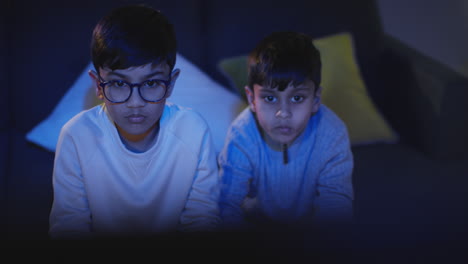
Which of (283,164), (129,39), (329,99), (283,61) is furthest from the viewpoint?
(329,99)

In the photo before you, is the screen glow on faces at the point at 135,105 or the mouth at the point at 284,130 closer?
the screen glow on faces at the point at 135,105

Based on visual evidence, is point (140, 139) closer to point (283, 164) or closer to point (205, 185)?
point (205, 185)

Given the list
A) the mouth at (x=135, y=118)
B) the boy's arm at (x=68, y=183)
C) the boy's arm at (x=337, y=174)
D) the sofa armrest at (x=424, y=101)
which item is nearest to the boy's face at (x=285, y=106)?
the boy's arm at (x=337, y=174)

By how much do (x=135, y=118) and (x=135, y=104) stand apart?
0.09 feet

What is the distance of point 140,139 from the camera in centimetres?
64

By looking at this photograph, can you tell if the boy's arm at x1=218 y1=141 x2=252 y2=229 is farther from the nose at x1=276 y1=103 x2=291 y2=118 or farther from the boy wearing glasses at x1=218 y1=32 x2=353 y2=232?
the nose at x1=276 y1=103 x2=291 y2=118

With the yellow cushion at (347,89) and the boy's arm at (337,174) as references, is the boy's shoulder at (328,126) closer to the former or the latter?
the boy's arm at (337,174)

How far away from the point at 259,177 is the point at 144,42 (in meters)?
0.35

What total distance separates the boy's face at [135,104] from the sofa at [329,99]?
15cm

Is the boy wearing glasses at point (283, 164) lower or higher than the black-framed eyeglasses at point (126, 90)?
lower

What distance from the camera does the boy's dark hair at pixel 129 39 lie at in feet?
1.81

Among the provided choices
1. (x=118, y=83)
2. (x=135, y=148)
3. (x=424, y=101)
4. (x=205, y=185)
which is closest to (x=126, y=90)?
(x=118, y=83)

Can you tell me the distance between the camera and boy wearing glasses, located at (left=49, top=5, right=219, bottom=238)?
22.0 inches

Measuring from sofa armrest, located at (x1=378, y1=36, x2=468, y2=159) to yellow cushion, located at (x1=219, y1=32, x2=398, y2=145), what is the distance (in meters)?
0.07
